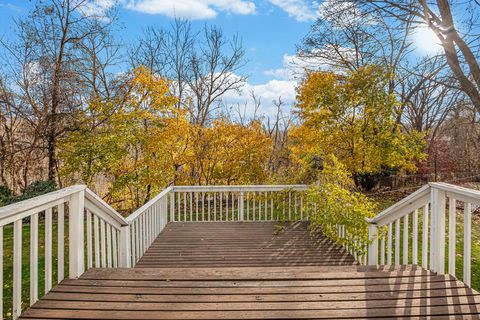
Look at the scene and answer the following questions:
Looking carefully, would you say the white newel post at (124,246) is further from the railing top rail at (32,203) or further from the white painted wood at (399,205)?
the white painted wood at (399,205)

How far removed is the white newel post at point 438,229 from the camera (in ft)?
7.66

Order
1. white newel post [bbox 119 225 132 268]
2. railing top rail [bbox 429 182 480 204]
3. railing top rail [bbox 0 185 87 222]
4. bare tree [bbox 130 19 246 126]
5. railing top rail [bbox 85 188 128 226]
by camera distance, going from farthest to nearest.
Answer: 1. bare tree [bbox 130 19 246 126]
2. white newel post [bbox 119 225 132 268]
3. railing top rail [bbox 85 188 128 226]
4. railing top rail [bbox 429 182 480 204]
5. railing top rail [bbox 0 185 87 222]

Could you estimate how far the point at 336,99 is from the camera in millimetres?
8336

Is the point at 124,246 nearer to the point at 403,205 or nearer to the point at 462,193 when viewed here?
the point at 403,205

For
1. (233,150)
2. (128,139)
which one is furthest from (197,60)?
(128,139)

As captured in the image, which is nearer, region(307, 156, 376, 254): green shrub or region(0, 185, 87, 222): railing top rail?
region(0, 185, 87, 222): railing top rail

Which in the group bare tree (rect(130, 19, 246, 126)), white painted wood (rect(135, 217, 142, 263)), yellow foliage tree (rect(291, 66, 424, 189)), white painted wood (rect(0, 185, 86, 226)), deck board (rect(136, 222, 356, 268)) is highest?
bare tree (rect(130, 19, 246, 126))

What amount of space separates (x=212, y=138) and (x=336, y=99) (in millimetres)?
4028

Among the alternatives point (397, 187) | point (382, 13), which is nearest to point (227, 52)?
point (382, 13)

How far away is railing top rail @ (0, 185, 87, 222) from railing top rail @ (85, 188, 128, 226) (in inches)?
4.5

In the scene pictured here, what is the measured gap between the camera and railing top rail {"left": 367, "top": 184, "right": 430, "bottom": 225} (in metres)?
2.54

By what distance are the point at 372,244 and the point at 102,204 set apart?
287cm

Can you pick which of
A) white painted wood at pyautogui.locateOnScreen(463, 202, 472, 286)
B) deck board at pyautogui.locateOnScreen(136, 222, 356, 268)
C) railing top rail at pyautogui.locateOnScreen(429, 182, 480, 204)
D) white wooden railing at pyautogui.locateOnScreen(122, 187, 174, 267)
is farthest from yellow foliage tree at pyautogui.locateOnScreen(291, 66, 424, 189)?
white painted wood at pyautogui.locateOnScreen(463, 202, 472, 286)

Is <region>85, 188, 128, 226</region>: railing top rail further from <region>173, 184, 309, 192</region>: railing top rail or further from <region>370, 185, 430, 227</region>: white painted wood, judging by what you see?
<region>173, 184, 309, 192</region>: railing top rail
